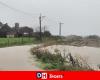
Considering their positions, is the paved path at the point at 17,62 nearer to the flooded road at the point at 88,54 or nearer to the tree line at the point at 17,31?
the flooded road at the point at 88,54

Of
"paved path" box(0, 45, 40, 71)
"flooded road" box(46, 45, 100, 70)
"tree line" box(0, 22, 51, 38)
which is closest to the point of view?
"paved path" box(0, 45, 40, 71)

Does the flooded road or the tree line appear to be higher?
the tree line

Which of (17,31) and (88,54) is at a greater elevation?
(17,31)

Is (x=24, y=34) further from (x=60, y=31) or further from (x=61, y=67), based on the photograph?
(x=61, y=67)

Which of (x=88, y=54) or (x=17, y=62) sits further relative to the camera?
(x=88, y=54)

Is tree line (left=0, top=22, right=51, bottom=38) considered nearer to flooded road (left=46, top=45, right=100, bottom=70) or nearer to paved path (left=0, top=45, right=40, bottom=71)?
flooded road (left=46, top=45, right=100, bottom=70)

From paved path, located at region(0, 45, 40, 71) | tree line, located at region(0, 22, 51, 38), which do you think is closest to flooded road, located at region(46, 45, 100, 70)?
paved path, located at region(0, 45, 40, 71)

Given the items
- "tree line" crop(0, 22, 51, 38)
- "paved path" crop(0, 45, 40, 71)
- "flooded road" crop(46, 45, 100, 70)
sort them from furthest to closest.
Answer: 1. "tree line" crop(0, 22, 51, 38)
2. "flooded road" crop(46, 45, 100, 70)
3. "paved path" crop(0, 45, 40, 71)

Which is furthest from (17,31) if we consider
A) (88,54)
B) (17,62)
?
(17,62)

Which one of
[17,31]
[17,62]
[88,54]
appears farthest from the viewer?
[17,31]

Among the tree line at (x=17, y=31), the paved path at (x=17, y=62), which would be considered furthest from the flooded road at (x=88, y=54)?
the tree line at (x=17, y=31)

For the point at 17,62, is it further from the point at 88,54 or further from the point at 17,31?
the point at 17,31

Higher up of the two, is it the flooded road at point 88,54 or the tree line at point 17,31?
the tree line at point 17,31

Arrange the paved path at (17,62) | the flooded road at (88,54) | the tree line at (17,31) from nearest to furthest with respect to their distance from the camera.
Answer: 1. the paved path at (17,62)
2. the flooded road at (88,54)
3. the tree line at (17,31)
